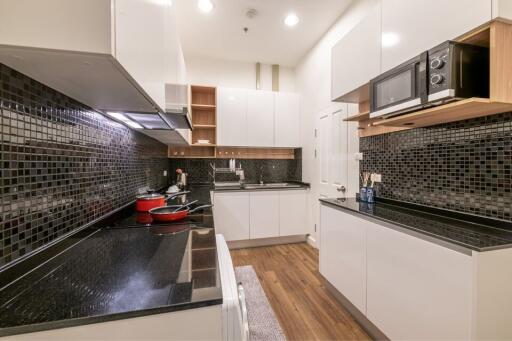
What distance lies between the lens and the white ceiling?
7.80 ft

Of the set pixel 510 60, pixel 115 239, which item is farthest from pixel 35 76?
pixel 510 60

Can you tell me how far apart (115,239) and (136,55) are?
0.82 metres

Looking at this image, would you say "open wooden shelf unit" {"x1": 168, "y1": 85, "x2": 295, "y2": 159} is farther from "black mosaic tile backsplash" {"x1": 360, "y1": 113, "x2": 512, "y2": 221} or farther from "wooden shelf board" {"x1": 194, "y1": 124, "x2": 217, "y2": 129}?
"black mosaic tile backsplash" {"x1": 360, "y1": 113, "x2": 512, "y2": 221}

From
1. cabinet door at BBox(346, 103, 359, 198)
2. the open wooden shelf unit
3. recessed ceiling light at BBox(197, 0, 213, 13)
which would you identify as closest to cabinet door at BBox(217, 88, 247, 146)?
the open wooden shelf unit

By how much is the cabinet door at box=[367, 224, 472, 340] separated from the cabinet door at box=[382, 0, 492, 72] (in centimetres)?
107

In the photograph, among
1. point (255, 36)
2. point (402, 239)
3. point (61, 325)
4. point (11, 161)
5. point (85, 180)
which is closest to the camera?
point (61, 325)

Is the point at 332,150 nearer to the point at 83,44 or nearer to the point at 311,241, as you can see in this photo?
the point at 311,241

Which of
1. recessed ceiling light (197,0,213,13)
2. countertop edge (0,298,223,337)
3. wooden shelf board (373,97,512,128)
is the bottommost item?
countertop edge (0,298,223,337)

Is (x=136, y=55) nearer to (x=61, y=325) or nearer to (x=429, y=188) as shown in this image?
A: (x=61, y=325)

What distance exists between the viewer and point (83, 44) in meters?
0.56

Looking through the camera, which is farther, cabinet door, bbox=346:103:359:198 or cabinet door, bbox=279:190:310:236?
cabinet door, bbox=279:190:310:236

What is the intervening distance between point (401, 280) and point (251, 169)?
279cm

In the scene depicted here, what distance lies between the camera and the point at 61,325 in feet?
1.65

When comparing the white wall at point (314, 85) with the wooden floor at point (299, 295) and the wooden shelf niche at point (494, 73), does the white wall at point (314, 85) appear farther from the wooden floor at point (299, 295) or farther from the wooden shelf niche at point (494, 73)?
the wooden shelf niche at point (494, 73)
